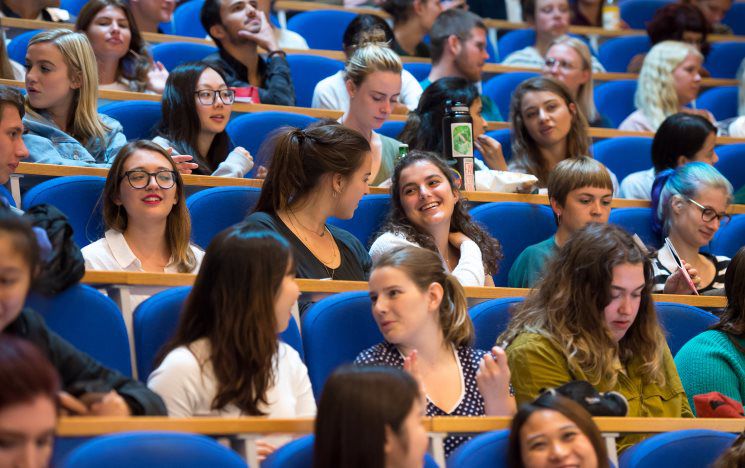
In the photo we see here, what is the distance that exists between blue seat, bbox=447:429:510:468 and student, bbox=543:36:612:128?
247 cm

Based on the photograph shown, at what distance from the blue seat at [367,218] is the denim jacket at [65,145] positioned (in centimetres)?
63

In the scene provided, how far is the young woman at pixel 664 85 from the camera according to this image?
4.32 m

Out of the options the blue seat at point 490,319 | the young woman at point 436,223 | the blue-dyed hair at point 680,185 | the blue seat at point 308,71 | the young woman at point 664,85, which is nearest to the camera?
the blue seat at point 490,319

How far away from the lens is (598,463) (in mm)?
1812

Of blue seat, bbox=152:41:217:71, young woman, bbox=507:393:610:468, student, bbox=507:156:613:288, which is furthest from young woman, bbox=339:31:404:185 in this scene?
young woman, bbox=507:393:610:468

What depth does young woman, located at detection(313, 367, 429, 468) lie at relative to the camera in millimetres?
1570

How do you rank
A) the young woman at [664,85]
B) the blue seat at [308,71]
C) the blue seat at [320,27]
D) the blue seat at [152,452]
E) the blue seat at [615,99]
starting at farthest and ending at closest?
the blue seat at [320,27] → the blue seat at [615,99] → the young woman at [664,85] → the blue seat at [308,71] → the blue seat at [152,452]

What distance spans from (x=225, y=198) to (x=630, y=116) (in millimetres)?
2133

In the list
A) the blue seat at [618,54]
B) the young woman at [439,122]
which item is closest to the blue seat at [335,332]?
the young woman at [439,122]

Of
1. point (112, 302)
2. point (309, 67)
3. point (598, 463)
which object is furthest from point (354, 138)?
point (309, 67)

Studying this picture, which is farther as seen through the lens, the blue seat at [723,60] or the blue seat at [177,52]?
the blue seat at [723,60]

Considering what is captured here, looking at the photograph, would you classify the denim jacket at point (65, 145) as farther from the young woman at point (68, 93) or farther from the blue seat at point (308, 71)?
the blue seat at point (308, 71)

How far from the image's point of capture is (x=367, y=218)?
3.01 meters

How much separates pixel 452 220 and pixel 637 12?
10.7 feet
